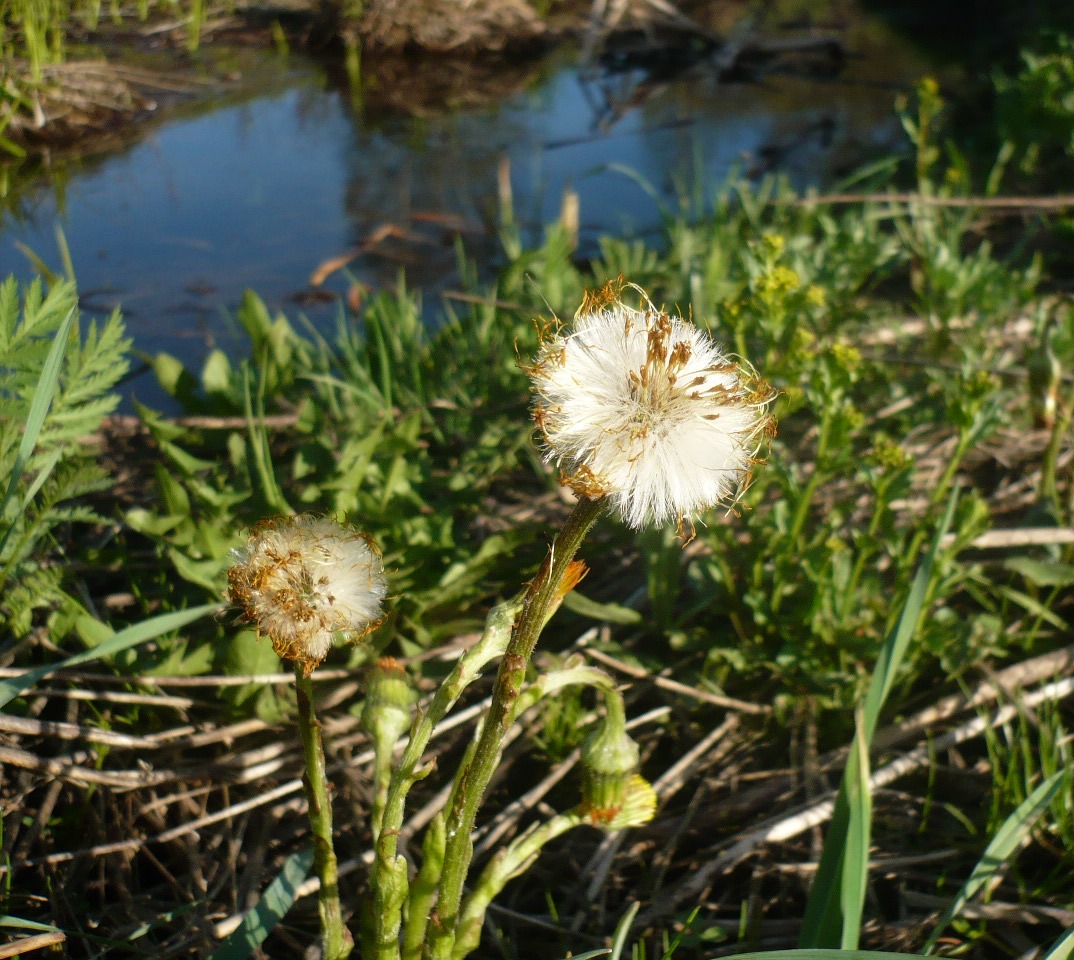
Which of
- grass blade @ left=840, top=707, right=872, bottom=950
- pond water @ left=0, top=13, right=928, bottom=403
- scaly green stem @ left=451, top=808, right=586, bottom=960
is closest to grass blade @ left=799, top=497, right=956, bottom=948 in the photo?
grass blade @ left=840, top=707, right=872, bottom=950

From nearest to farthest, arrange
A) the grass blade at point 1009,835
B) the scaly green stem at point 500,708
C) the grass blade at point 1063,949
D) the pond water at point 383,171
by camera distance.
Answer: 1. the scaly green stem at point 500,708
2. the grass blade at point 1063,949
3. the grass blade at point 1009,835
4. the pond water at point 383,171

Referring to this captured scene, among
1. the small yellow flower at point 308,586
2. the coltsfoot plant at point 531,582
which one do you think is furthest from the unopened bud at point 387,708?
the small yellow flower at point 308,586

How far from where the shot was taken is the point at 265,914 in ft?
4.66

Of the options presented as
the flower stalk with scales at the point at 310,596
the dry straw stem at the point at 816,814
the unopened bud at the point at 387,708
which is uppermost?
the flower stalk with scales at the point at 310,596

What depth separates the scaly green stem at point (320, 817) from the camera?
1.17 metres

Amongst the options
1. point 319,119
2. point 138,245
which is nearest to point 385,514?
point 138,245

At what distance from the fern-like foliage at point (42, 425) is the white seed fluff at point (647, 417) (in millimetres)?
844

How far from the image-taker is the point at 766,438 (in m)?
1.17

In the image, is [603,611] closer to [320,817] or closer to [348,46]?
[320,817]

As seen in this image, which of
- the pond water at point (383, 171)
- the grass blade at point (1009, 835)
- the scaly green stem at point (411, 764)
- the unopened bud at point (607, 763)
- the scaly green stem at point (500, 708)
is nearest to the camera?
the scaly green stem at point (500, 708)

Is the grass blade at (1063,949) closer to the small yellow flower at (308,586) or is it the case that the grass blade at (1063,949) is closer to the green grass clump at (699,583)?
the green grass clump at (699,583)

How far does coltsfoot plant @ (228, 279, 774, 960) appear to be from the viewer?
1.02 meters

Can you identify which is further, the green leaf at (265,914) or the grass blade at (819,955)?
the green leaf at (265,914)

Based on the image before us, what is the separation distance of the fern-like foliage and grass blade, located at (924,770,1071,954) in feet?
4.90
